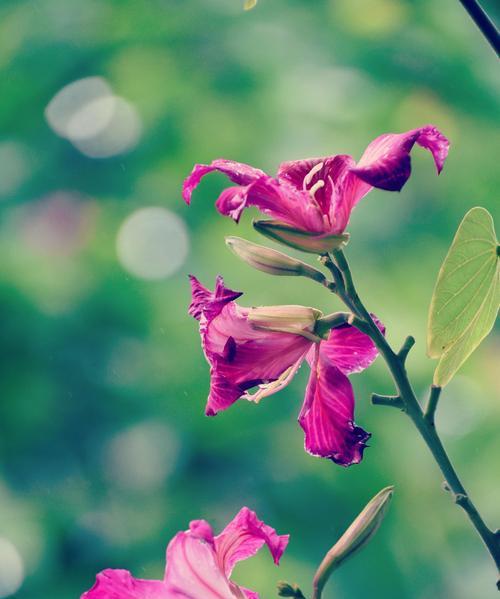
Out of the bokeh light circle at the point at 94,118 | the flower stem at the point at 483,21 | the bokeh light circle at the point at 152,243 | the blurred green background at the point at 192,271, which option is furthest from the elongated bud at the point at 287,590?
the bokeh light circle at the point at 94,118

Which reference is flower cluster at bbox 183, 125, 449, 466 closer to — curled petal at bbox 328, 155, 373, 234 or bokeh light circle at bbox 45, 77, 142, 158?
curled petal at bbox 328, 155, 373, 234

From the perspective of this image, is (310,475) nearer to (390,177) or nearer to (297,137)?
(297,137)

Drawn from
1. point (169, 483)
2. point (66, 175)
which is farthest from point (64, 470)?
point (66, 175)

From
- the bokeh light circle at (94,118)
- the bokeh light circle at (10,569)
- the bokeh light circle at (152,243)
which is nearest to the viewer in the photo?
the bokeh light circle at (10,569)

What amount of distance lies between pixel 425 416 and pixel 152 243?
179 centimetres

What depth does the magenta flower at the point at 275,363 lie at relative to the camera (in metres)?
0.38

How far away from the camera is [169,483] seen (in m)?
1.82

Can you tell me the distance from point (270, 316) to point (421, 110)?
1925mm

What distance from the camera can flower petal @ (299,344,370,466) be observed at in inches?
15.3

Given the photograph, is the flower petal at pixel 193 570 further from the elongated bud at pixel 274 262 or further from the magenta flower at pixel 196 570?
the elongated bud at pixel 274 262

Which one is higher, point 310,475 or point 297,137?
point 297,137

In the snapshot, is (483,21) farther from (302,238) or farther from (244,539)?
(244,539)

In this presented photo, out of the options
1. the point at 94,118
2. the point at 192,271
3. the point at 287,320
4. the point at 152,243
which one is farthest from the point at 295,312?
the point at 94,118

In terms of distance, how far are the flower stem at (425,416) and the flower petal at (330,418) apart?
0.10 ft
